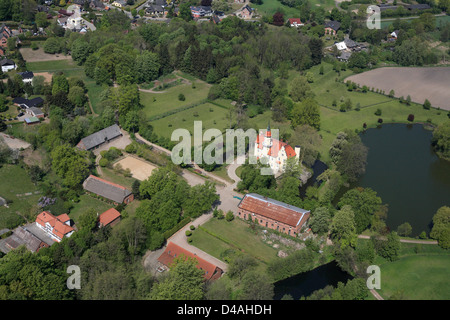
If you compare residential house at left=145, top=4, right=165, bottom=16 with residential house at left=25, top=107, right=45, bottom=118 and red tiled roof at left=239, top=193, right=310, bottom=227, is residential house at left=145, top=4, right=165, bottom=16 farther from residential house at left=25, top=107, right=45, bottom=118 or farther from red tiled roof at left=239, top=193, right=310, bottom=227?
red tiled roof at left=239, top=193, right=310, bottom=227

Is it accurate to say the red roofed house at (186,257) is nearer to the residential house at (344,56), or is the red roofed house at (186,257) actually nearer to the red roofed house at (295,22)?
the residential house at (344,56)

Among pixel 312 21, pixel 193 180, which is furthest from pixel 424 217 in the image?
pixel 312 21

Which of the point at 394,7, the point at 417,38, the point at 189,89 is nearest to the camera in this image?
the point at 189,89

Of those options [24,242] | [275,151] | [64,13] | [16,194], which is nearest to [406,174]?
[275,151]

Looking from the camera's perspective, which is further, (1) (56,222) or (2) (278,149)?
(2) (278,149)

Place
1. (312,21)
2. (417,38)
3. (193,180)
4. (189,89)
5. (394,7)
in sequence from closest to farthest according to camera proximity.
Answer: (193,180) < (189,89) < (417,38) < (312,21) < (394,7)

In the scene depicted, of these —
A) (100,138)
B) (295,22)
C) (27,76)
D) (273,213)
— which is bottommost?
(295,22)

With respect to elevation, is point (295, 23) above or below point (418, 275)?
below

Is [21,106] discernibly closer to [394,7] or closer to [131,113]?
[131,113]

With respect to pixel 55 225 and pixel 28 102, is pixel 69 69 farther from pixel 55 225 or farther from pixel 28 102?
pixel 55 225
